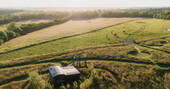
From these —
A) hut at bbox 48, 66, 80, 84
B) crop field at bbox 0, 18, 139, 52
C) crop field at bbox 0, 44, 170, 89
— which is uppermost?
crop field at bbox 0, 18, 139, 52

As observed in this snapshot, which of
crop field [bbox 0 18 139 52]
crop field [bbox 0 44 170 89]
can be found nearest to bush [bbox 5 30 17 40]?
crop field [bbox 0 18 139 52]

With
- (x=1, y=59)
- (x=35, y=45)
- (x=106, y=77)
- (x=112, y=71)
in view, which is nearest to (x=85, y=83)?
(x=106, y=77)

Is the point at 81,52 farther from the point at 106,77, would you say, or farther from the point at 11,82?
the point at 11,82

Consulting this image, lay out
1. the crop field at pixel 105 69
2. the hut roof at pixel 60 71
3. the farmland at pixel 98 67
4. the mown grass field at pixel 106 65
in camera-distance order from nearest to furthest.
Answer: the hut roof at pixel 60 71
the farmland at pixel 98 67
the mown grass field at pixel 106 65
the crop field at pixel 105 69

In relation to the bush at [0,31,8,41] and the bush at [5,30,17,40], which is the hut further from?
the bush at [5,30,17,40]

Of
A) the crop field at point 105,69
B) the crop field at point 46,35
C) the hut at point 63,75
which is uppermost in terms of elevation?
the crop field at point 46,35

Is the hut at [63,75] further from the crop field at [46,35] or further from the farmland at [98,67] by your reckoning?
the crop field at [46,35]

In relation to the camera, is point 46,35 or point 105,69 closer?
point 105,69

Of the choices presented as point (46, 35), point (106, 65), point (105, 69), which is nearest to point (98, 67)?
point (105, 69)

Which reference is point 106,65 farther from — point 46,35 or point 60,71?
point 46,35

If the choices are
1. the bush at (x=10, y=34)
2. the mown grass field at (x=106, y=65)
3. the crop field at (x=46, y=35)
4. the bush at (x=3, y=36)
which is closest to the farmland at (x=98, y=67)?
the mown grass field at (x=106, y=65)

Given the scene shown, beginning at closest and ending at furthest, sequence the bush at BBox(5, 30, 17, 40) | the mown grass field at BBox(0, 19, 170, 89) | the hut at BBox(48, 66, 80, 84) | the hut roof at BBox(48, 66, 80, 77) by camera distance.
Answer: the hut at BBox(48, 66, 80, 84)
the hut roof at BBox(48, 66, 80, 77)
the mown grass field at BBox(0, 19, 170, 89)
the bush at BBox(5, 30, 17, 40)
